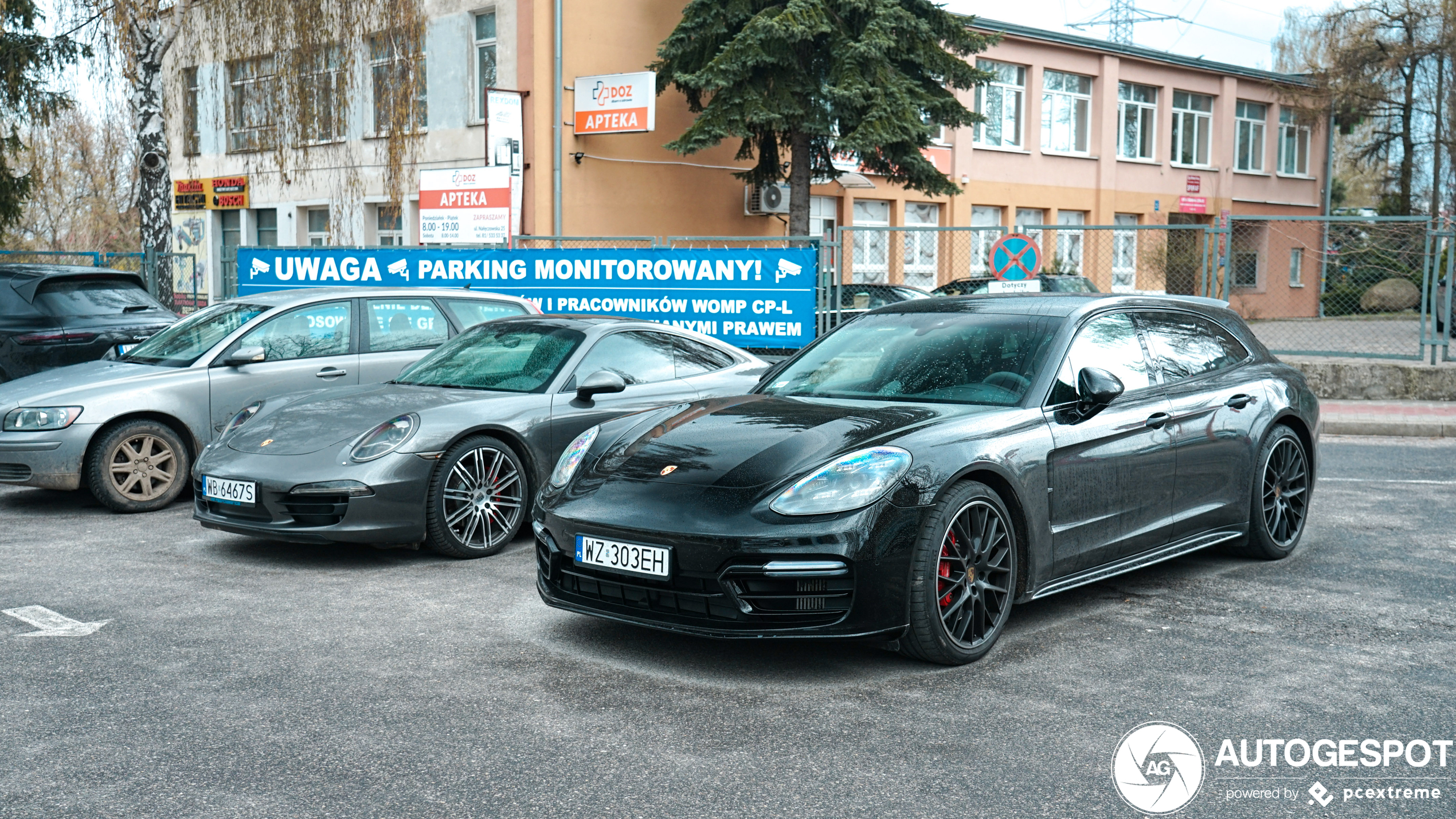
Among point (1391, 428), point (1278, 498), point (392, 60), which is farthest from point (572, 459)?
point (392, 60)

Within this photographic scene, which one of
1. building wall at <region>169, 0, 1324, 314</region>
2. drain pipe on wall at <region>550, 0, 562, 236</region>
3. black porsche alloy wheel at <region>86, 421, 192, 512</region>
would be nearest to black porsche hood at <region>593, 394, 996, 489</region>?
black porsche alloy wheel at <region>86, 421, 192, 512</region>

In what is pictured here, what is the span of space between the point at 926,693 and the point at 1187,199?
37047 mm

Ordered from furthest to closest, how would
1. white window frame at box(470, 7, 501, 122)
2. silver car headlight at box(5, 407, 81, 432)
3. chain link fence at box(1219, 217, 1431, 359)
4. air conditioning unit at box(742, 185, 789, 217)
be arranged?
air conditioning unit at box(742, 185, 789, 217) → white window frame at box(470, 7, 501, 122) → chain link fence at box(1219, 217, 1431, 359) → silver car headlight at box(5, 407, 81, 432)

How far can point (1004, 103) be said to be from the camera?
33.0 metres

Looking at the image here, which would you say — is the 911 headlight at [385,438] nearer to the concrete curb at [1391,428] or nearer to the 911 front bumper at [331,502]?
the 911 front bumper at [331,502]

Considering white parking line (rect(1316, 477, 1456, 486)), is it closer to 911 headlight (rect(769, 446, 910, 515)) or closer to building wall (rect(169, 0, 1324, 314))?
911 headlight (rect(769, 446, 910, 515))

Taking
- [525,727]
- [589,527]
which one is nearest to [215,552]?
[589,527]

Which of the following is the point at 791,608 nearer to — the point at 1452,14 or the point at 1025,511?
the point at 1025,511

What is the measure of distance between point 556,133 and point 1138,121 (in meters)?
20.2

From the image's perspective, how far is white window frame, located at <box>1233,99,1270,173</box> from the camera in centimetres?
4016

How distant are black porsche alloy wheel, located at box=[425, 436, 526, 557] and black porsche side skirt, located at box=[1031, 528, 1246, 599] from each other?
2993 mm

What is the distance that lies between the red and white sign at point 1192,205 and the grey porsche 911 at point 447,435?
33.4 metres

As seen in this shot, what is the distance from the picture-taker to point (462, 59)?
25.5 m

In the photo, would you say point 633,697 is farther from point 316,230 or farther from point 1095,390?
point 316,230
